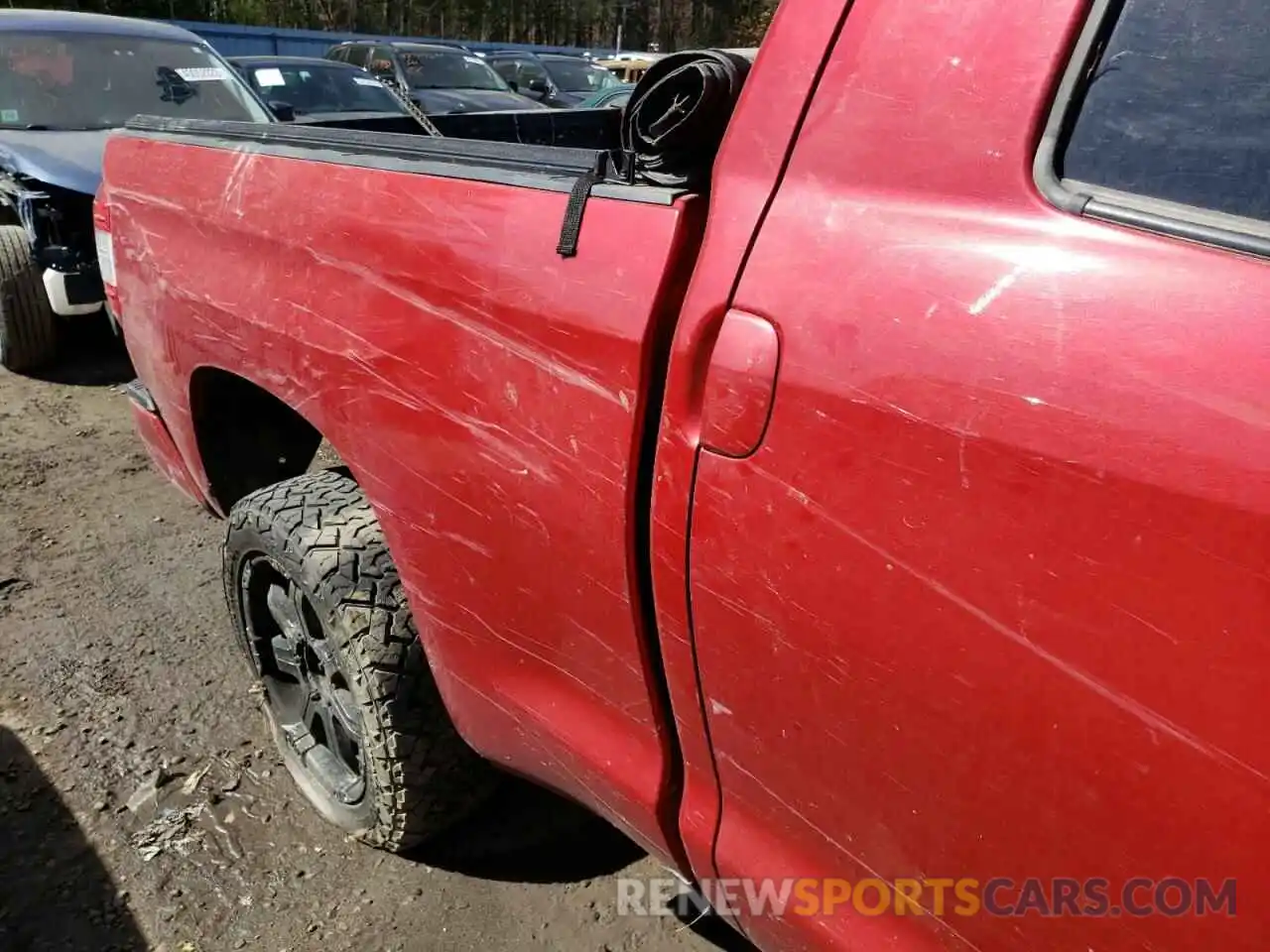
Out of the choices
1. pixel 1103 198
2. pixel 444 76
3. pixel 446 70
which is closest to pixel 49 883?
pixel 1103 198

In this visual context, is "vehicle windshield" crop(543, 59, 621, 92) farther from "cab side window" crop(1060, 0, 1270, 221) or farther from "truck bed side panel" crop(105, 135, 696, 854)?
"cab side window" crop(1060, 0, 1270, 221)

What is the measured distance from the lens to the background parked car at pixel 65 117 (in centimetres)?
514

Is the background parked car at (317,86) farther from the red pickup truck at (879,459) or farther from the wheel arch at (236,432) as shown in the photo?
the red pickup truck at (879,459)

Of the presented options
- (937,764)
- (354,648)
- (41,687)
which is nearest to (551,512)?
(937,764)

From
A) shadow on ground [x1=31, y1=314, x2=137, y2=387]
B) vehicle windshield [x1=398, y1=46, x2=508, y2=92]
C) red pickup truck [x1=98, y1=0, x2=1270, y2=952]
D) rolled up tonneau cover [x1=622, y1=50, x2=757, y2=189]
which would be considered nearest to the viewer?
red pickup truck [x1=98, y1=0, x2=1270, y2=952]

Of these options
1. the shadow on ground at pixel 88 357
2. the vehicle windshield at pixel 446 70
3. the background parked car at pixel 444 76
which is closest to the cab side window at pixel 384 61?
the background parked car at pixel 444 76

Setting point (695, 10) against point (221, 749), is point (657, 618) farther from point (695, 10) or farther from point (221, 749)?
point (695, 10)

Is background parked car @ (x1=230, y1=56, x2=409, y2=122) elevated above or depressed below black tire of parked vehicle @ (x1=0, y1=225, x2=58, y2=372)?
above

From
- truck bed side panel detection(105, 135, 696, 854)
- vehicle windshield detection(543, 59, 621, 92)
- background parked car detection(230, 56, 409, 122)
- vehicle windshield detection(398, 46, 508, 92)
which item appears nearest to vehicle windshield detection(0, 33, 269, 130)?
background parked car detection(230, 56, 409, 122)

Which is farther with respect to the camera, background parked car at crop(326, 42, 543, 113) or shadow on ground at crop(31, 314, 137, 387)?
background parked car at crop(326, 42, 543, 113)

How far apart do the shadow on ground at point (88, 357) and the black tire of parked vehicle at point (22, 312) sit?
0.36 feet

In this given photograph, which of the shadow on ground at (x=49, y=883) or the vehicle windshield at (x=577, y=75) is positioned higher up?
the vehicle windshield at (x=577, y=75)

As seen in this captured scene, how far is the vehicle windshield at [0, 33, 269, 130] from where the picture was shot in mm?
5891

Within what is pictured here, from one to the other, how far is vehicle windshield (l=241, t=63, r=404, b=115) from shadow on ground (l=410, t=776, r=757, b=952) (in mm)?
7679
